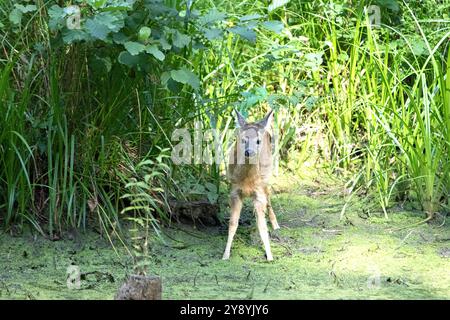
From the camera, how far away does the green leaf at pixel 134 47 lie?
212 inches

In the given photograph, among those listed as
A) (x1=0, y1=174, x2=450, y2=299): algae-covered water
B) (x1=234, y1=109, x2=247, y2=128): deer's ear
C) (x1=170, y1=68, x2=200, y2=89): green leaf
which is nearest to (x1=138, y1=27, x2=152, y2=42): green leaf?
(x1=170, y1=68, x2=200, y2=89): green leaf

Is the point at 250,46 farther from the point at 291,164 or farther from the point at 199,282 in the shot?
the point at 199,282

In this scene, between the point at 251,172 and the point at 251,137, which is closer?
the point at 251,137

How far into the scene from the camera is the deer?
5.84 metres

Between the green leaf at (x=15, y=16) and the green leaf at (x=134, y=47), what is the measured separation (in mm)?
717

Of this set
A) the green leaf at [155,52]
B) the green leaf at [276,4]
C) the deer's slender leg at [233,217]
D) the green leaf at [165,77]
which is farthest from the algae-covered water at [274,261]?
the green leaf at [276,4]

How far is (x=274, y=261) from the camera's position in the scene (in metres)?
5.82

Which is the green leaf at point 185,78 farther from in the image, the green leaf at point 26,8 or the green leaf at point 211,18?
the green leaf at point 26,8

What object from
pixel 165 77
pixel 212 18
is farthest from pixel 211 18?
pixel 165 77

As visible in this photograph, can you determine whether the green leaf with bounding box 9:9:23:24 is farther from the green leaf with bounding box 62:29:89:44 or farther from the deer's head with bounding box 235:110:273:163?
the deer's head with bounding box 235:110:273:163

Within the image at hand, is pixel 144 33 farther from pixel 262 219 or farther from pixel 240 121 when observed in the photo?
pixel 262 219

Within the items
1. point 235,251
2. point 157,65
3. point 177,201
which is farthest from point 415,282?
point 157,65

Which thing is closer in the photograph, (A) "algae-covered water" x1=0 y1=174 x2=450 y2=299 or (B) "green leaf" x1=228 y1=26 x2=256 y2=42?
(A) "algae-covered water" x1=0 y1=174 x2=450 y2=299

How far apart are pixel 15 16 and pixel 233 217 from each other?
1853 millimetres
